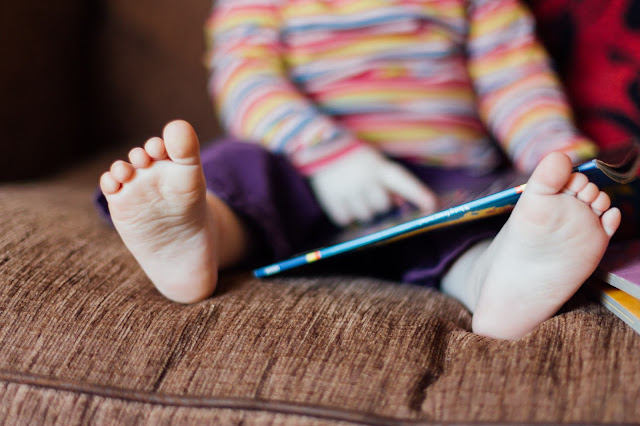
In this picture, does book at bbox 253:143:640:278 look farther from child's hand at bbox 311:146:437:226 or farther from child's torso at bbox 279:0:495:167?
child's torso at bbox 279:0:495:167

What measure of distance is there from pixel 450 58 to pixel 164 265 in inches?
21.0

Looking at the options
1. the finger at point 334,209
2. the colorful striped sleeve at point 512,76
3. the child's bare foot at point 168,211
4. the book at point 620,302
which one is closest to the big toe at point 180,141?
the child's bare foot at point 168,211

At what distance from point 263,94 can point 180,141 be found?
0.32m

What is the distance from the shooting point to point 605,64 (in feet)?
2.43

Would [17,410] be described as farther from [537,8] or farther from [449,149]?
[537,8]

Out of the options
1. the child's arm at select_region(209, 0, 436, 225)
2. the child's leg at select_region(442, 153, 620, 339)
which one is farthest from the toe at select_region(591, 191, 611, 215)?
the child's arm at select_region(209, 0, 436, 225)

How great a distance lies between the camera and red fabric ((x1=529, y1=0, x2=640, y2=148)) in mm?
701

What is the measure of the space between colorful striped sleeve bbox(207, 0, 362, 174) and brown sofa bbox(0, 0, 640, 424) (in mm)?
184


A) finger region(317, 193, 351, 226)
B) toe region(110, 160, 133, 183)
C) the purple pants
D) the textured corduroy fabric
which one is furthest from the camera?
finger region(317, 193, 351, 226)

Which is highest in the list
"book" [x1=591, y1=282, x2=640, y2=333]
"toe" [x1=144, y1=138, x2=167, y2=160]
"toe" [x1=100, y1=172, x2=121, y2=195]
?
"toe" [x1=144, y1=138, x2=167, y2=160]

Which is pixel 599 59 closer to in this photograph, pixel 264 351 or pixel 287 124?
pixel 287 124

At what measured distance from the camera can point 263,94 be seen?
0.73 m

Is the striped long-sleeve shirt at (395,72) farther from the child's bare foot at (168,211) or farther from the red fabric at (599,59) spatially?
the child's bare foot at (168,211)

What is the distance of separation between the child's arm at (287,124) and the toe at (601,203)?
0.80ft
